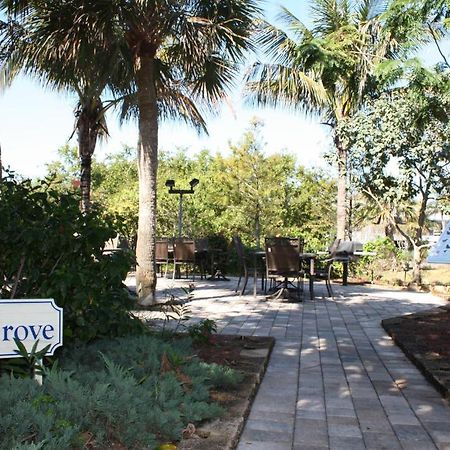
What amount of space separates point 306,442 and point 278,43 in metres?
12.8

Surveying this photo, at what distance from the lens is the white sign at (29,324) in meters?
2.58

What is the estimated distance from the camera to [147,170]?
7582 mm

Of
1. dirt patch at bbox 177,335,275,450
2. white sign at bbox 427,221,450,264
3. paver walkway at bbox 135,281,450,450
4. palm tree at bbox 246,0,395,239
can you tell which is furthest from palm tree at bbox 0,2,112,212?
palm tree at bbox 246,0,395,239

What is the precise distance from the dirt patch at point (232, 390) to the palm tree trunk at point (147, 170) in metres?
2.55

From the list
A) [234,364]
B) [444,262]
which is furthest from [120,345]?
[444,262]

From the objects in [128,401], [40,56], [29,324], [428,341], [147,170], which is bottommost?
[428,341]

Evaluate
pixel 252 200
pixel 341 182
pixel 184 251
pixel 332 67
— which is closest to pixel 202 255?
pixel 184 251

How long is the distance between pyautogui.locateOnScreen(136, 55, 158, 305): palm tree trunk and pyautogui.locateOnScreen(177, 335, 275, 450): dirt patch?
8.36ft

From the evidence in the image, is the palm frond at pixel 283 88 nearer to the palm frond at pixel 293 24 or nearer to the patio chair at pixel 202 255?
the palm frond at pixel 293 24

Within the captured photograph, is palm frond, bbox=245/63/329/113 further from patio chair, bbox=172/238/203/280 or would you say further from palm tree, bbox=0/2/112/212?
palm tree, bbox=0/2/112/212

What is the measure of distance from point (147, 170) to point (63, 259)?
13.6 feet

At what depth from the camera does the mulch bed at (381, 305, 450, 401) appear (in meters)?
4.04

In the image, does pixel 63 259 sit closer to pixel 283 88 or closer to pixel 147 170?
pixel 147 170

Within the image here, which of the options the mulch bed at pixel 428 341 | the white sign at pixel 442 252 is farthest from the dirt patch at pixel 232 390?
the white sign at pixel 442 252
